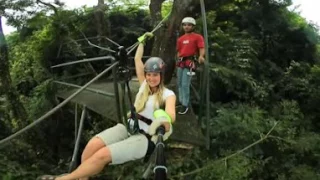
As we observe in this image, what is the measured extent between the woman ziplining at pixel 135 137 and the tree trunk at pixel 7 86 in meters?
5.33

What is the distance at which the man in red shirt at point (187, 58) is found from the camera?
573 centimetres

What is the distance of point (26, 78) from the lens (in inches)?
437

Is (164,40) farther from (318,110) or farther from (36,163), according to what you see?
(318,110)

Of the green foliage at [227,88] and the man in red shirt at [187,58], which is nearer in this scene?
the man in red shirt at [187,58]

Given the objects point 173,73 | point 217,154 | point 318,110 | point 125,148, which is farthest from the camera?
point 318,110

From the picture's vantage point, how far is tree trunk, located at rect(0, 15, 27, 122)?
8.47m

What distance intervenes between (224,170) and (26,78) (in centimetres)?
657

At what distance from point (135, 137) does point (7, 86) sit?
581 cm

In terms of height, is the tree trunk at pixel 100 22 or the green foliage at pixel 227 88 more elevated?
the tree trunk at pixel 100 22

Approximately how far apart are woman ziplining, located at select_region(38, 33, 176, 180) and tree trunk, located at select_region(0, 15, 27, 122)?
5.33m

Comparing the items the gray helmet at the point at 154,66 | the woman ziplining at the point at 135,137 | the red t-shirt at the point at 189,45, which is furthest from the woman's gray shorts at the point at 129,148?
the red t-shirt at the point at 189,45

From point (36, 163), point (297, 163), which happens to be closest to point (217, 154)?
point (297, 163)

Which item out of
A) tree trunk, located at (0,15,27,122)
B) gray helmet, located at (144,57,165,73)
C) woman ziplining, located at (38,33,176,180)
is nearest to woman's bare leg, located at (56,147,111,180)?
woman ziplining, located at (38,33,176,180)

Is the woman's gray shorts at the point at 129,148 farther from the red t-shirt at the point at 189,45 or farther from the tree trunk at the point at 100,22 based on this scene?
the tree trunk at the point at 100,22
